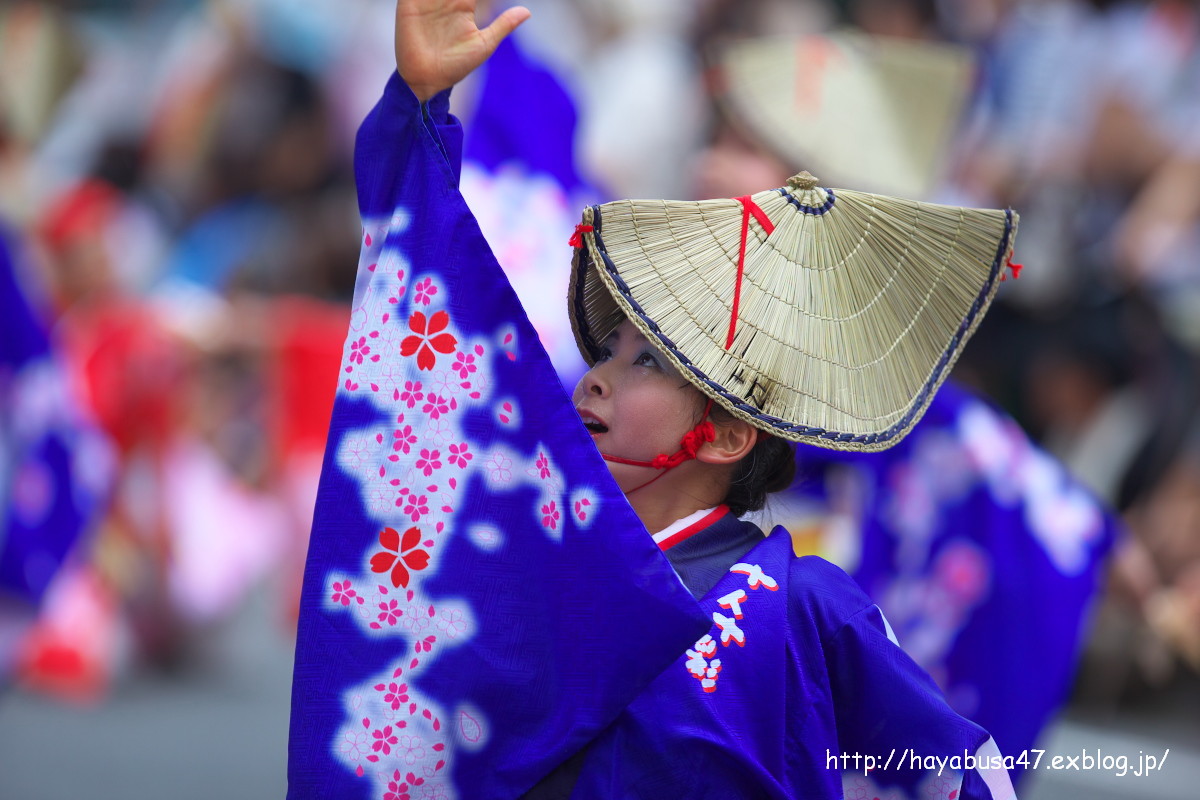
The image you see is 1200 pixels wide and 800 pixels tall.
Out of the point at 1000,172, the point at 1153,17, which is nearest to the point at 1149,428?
the point at 1000,172

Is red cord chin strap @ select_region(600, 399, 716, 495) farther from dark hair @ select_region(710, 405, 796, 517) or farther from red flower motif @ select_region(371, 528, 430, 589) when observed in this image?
red flower motif @ select_region(371, 528, 430, 589)

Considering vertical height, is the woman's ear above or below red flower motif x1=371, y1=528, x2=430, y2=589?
above

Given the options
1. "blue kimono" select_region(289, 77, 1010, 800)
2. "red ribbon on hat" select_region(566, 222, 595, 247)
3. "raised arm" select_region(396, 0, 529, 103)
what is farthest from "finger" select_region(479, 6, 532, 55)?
"red ribbon on hat" select_region(566, 222, 595, 247)

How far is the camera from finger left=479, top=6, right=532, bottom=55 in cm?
162

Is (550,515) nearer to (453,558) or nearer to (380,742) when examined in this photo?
(453,558)

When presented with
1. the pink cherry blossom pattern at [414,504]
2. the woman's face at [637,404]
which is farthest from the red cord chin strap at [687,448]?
the pink cherry blossom pattern at [414,504]

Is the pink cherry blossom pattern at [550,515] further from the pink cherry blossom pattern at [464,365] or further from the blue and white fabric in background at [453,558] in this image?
the pink cherry blossom pattern at [464,365]

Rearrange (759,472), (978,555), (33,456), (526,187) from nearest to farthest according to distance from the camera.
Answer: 1. (759,472)
2. (978,555)
3. (526,187)
4. (33,456)

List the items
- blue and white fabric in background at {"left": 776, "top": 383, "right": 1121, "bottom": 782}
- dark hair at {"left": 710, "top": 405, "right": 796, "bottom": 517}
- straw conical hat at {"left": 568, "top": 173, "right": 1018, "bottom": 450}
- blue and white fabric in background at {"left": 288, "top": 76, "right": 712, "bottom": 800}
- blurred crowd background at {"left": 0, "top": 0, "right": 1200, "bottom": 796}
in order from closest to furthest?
blue and white fabric in background at {"left": 288, "top": 76, "right": 712, "bottom": 800} → straw conical hat at {"left": 568, "top": 173, "right": 1018, "bottom": 450} → dark hair at {"left": 710, "top": 405, "right": 796, "bottom": 517} → blue and white fabric in background at {"left": 776, "top": 383, "right": 1121, "bottom": 782} → blurred crowd background at {"left": 0, "top": 0, "right": 1200, "bottom": 796}

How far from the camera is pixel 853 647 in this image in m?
1.64

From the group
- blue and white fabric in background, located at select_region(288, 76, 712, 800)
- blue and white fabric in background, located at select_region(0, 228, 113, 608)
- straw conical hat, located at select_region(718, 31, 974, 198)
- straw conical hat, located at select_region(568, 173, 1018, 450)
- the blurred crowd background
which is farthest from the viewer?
the blurred crowd background

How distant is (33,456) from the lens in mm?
4078

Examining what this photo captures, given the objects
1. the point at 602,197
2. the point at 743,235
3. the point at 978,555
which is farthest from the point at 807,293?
the point at 602,197

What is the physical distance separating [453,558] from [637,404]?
29 cm
